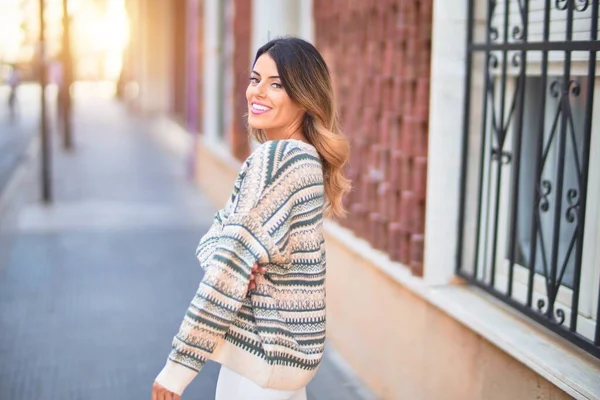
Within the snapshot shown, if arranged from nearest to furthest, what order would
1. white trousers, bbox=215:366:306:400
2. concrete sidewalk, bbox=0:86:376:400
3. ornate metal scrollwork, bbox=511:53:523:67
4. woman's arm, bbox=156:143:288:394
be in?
1. woman's arm, bbox=156:143:288:394
2. white trousers, bbox=215:366:306:400
3. ornate metal scrollwork, bbox=511:53:523:67
4. concrete sidewalk, bbox=0:86:376:400

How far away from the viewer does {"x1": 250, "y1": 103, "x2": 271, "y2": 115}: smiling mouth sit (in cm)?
251

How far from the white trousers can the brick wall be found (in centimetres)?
195

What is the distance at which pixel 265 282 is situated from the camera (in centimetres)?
238

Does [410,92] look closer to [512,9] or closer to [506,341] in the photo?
[512,9]

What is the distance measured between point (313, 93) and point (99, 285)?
504cm

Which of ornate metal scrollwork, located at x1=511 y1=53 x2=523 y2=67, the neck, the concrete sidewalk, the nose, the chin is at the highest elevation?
ornate metal scrollwork, located at x1=511 y1=53 x2=523 y2=67

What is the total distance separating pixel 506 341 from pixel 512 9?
1.46 metres

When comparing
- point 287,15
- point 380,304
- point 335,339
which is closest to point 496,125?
point 380,304

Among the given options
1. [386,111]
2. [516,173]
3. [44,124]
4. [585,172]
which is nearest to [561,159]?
[585,172]

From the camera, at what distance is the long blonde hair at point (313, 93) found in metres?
2.47

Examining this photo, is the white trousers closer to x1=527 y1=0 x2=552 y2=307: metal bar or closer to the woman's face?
the woman's face

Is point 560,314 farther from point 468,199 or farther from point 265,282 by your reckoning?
point 265,282

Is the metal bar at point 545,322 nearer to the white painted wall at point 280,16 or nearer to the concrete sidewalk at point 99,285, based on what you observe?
the concrete sidewalk at point 99,285

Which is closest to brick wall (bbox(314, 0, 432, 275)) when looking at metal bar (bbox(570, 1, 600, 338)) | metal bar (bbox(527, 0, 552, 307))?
metal bar (bbox(527, 0, 552, 307))
